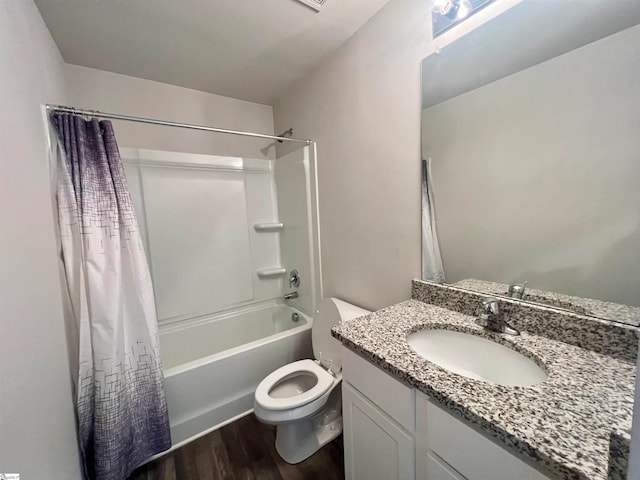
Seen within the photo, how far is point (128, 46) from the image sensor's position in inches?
59.3

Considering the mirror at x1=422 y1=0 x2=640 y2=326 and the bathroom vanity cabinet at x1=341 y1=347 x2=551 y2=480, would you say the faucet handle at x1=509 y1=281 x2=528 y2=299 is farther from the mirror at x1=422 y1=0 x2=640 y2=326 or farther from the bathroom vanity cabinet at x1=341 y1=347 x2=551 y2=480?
the bathroom vanity cabinet at x1=341 y1=347 x2=551 y2=480


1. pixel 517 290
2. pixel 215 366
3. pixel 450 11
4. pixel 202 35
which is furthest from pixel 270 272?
pixel 450 11

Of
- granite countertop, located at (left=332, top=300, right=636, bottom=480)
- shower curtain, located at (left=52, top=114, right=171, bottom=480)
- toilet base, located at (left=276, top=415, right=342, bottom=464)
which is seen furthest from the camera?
toilet base, located at (left=276, top=415, right=342, bottom=464)

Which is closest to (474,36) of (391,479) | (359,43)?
(359,43)

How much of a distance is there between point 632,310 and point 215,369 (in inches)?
74.4

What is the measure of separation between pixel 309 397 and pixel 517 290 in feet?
3.57

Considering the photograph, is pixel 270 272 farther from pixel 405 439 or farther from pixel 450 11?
pixel 450 11

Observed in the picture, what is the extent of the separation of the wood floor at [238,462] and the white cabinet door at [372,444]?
0.39m

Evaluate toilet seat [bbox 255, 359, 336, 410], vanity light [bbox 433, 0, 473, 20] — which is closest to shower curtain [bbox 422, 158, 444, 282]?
vanity light [bbox 433, 0, 473, 20]

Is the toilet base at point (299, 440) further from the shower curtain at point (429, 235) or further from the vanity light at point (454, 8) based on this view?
the vanity light at point (454, 8)

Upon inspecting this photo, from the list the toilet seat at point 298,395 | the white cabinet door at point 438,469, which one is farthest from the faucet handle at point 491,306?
the toilet seat at point 298,395

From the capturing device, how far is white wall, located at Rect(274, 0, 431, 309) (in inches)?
48.6

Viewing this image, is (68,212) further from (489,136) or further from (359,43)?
(489,136)

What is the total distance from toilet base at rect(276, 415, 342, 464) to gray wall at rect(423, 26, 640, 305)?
1.17 m
